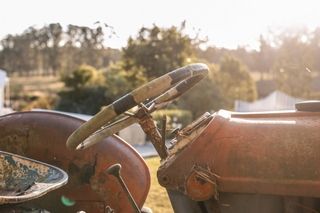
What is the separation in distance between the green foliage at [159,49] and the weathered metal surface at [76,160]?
20395 millimetres

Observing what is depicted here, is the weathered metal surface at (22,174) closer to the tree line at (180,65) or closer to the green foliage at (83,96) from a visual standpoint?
the tree line at (180,65)

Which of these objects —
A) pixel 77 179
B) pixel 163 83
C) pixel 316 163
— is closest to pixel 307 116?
pixel 316 163

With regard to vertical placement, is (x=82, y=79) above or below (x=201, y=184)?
below

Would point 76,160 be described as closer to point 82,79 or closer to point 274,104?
point 274,104

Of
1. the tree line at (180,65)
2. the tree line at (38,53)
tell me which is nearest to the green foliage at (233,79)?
the tree line at (180,65)

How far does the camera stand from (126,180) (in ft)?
10.0

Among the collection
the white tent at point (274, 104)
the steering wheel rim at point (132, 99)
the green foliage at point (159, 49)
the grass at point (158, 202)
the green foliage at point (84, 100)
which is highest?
the steering wheel rim at point (132, 99)

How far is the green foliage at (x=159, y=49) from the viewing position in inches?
931

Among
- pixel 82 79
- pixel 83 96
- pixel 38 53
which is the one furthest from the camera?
pixel 38 53

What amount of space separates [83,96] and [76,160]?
24.0m

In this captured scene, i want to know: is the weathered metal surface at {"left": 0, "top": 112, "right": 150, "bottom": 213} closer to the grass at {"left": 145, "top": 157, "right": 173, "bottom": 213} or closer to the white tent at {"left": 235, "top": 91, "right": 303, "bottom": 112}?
the grass at {"left": 145, "top": 157, "right": 173, "bottom": 213}

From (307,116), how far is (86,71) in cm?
2737

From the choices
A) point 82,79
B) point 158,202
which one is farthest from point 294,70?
point 158,202

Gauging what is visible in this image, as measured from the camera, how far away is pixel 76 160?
3.06 m
